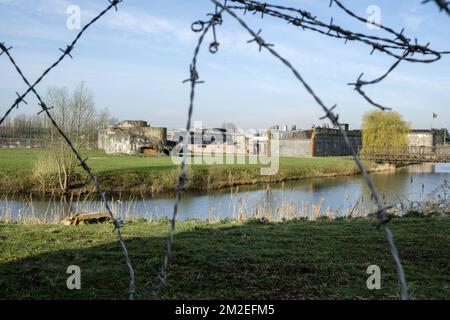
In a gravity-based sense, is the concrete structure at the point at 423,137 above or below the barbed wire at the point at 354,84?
above

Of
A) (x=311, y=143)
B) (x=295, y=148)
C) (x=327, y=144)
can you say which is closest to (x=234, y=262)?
(x=311, y=143)

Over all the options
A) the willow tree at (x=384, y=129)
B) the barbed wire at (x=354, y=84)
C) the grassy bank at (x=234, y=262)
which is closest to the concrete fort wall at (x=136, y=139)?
the willow tree at (x=384, y=129)

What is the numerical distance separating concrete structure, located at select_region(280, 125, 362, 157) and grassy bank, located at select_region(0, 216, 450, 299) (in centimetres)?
5814

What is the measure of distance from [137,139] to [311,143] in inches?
1175

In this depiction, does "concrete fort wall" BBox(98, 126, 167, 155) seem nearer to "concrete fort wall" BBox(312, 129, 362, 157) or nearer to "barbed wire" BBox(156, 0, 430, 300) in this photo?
"concrete fort wall" BBox(312, 129, 362, 157)

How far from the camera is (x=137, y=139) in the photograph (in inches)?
1710

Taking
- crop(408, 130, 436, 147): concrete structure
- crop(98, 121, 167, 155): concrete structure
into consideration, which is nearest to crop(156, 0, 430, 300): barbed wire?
crop(98, 121, 167, 155): concrete structure

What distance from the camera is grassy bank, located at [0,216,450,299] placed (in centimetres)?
405

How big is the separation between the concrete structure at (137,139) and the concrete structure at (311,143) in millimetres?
26960

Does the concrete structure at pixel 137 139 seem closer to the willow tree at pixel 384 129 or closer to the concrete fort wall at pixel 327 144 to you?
the concrete fort wall at pixel 327 144

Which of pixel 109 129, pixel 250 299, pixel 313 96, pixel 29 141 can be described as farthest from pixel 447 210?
pixel 29 141

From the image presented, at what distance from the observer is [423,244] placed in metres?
6.23

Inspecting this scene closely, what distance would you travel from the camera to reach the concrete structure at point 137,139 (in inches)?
1689
